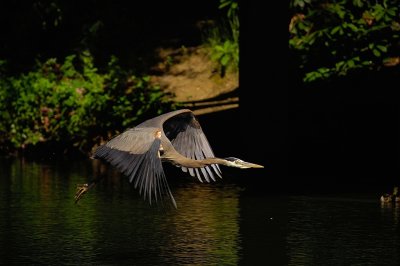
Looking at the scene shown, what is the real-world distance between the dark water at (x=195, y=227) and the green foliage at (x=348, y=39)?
17.1 ft

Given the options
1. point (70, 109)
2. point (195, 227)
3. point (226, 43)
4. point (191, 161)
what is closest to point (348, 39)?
point (226, 43)

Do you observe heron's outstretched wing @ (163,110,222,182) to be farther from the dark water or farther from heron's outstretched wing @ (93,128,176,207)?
heron's outstretched wing @ (93,128,176,207)

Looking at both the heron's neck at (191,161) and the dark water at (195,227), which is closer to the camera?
the dark water at (195,227)

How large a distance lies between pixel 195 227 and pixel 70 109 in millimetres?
8810

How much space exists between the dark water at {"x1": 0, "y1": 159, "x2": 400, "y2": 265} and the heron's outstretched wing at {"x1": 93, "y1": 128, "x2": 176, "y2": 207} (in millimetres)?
669

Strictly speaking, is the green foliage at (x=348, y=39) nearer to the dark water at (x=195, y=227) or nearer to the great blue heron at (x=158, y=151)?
the dark water at (x=195, y=227)

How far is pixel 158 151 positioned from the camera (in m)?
10.1

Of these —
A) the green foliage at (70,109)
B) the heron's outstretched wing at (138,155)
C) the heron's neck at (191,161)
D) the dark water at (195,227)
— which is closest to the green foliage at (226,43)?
the green foliage at (70,109)

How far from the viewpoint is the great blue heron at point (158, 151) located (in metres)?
9.83

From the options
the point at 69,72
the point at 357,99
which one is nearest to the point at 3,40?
the point at 69,72

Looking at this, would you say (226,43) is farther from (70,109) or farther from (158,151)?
(158,151)

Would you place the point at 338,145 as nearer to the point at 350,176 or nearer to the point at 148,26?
the point at 350,176

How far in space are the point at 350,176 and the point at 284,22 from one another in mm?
2315

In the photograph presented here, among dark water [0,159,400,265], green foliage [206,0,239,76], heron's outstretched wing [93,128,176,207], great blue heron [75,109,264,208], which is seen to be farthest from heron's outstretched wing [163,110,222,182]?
green foliage [206,0,239,76]
